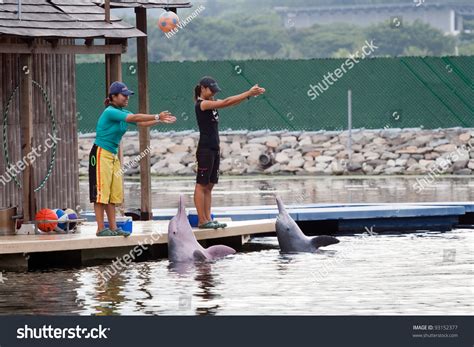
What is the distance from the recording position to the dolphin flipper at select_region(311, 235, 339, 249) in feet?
62.0

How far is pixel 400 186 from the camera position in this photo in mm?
30953

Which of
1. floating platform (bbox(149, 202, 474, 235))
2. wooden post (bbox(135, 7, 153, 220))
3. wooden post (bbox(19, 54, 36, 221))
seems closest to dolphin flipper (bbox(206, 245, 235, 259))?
wooden post (bbox(19, 54, 36, 221))

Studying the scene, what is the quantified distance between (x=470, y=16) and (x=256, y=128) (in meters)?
57.1

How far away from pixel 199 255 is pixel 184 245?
212 mm

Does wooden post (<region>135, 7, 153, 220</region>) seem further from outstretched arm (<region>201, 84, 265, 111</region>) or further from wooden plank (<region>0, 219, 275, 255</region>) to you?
outstretched arm (<region>201, 84, 265, 111</region>)

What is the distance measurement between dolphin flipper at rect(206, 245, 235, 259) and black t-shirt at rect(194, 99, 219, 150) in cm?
118

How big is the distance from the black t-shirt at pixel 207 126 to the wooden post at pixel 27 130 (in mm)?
1899

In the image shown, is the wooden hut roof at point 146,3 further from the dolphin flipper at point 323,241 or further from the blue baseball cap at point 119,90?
the dolphin flipper at point 323,241

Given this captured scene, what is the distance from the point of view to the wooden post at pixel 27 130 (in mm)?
18656
